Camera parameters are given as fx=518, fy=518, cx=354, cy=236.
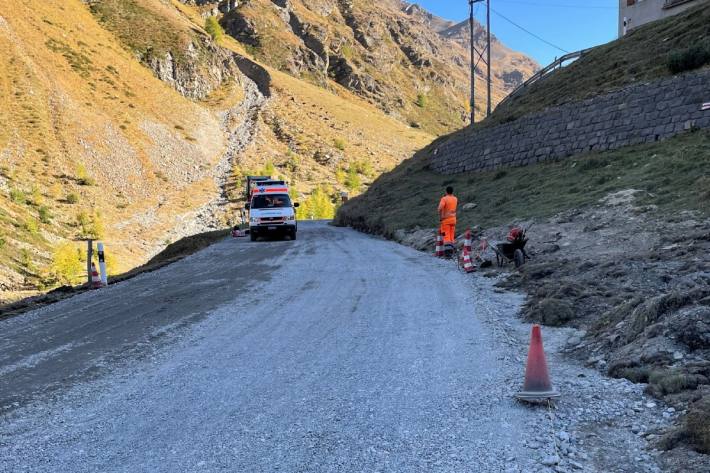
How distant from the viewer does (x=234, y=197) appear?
5769 centimetres

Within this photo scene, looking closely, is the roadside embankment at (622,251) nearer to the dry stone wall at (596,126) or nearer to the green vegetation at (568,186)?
the green vegetation at (568,186)

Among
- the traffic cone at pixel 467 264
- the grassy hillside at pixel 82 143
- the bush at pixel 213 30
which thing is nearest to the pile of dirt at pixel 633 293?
the traffic cone at pixel 467 264

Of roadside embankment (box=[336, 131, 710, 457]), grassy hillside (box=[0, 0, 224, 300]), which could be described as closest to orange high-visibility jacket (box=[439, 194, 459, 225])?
Answer: roadside embankment (box=[336, 131, 710, 457])

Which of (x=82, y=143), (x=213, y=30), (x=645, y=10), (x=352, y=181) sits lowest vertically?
(x=352, y=181)

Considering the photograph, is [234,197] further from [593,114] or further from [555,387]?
[555,387]

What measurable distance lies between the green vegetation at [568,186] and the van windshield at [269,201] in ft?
16.9

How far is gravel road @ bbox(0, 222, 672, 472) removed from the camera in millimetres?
3707

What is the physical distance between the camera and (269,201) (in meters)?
24.7

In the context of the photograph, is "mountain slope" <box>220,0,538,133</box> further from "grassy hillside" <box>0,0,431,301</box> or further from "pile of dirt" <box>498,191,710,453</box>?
"pile of dirt" <box>498,191,710,453</box>

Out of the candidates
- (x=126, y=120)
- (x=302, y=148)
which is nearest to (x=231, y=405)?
(x=126, y=120)

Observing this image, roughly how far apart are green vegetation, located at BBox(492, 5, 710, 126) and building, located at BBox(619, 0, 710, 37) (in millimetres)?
3753

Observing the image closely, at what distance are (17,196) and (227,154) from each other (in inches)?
1377

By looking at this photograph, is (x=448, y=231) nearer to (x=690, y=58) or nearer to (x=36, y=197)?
(x=690, y=58)

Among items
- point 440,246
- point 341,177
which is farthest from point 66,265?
point 341,177
